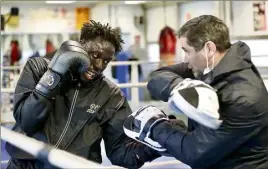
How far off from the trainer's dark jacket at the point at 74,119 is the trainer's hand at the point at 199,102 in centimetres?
49

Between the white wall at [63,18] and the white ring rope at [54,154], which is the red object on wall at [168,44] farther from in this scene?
the white ring rope at [54,154]

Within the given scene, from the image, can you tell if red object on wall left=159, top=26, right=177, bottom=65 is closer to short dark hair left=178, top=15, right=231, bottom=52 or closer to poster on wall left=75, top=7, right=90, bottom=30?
poster on wall left=75, top=7, right=90, bottom=30

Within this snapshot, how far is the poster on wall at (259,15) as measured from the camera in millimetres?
7187

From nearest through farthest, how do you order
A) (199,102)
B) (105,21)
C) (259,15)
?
(199,102) < (259,15) < (105,21)

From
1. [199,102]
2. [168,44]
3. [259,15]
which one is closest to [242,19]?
[259,15]

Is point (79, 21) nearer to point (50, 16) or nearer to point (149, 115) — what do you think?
point (50, 16)

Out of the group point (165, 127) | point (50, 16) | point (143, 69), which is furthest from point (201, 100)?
point (50, 16)

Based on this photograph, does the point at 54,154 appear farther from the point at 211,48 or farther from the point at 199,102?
the point at 211,48

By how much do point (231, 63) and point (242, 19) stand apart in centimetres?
655

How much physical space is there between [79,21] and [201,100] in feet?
Answer: 31.6

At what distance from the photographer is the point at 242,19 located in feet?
24.8

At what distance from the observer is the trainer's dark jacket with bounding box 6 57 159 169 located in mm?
1574

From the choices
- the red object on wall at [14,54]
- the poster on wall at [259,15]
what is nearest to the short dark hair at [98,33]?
the poster on wall at [259,15]

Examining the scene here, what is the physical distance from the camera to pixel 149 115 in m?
1.41
